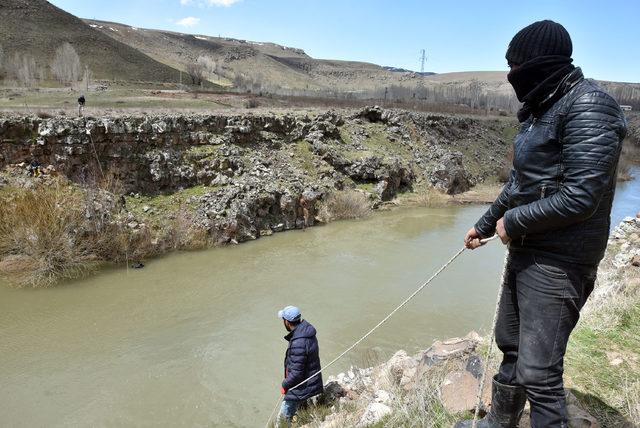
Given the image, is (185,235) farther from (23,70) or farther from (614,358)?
(23,70)

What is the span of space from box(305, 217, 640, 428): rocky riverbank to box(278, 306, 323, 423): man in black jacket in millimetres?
289

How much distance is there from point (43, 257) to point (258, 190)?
7872mm

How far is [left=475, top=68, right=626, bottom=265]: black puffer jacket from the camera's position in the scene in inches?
80.5

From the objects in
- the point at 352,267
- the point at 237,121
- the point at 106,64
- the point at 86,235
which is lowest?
the point at 352,267

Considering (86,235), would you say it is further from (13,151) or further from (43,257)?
(13,151)

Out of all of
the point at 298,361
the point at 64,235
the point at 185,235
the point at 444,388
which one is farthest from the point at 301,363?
the point at 185,235

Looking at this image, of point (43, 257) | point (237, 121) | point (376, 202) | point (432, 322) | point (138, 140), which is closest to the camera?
point (432, 322)

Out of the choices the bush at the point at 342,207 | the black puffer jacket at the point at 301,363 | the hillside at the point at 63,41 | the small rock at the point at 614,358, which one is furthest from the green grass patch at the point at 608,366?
the hillside at the point at 63,41

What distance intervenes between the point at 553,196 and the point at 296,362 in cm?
395

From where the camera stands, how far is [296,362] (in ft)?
17.5

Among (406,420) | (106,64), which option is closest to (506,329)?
(406,420)

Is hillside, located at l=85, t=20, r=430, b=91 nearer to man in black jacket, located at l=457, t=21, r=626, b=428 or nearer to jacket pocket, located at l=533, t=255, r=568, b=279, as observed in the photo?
man in black jacket, located at l=457, t=21, r=626, b=428

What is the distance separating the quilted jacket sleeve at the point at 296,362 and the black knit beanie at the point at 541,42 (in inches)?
158

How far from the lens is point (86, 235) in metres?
12.7
